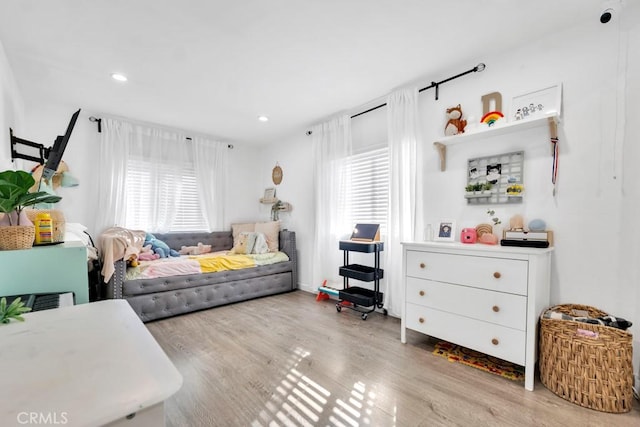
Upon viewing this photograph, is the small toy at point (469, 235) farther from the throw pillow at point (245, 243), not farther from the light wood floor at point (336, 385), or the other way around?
the throw pillow at point (245, 243)

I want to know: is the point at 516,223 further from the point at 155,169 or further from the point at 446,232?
the point at 155,169

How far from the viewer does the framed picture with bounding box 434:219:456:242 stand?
2.44 m

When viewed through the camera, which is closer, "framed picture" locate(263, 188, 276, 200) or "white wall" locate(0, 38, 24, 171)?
"white wall" locate(0, 38, 24, 171)

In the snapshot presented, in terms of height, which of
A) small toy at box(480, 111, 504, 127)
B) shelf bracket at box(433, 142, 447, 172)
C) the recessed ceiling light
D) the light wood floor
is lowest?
the light wood floor

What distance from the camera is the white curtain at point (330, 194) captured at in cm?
352

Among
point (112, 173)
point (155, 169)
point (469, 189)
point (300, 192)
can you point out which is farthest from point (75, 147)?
point (469, 189)

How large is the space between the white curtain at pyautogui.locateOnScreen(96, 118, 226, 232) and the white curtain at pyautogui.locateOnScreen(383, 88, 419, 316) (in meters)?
2.91

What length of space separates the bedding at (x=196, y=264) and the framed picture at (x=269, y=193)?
1119 mm

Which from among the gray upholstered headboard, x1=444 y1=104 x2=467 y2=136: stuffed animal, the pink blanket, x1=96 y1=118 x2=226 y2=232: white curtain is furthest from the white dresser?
x1=96 y1=118 x2=226 y2=232: white curtain

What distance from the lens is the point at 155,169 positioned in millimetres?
3971

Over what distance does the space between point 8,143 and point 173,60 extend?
1.52 meters

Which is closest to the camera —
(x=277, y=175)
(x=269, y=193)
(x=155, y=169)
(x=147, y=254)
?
(x=147, y=254)

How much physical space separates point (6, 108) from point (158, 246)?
1922mm

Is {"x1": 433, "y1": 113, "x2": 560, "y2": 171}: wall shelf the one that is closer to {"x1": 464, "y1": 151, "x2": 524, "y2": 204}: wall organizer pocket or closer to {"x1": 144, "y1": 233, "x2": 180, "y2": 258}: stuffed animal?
{"x1": 464, "y1": 151, "x2": 524, "y2": 204}: wall organizer pocket
